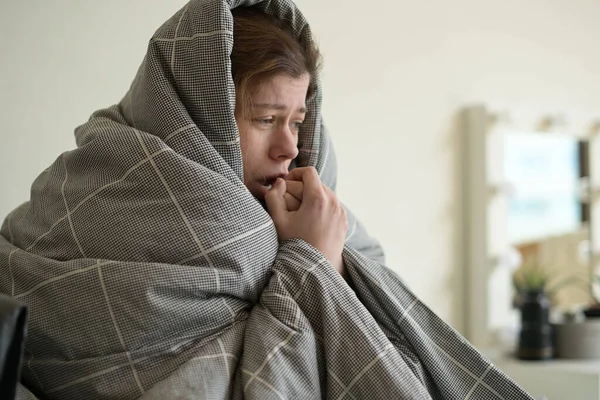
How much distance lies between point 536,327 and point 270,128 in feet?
4.40

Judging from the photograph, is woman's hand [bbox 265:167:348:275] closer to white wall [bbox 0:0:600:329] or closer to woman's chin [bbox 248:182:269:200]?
woman's chin [bbox 248:182:269:200]

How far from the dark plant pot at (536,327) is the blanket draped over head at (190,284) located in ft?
3.89

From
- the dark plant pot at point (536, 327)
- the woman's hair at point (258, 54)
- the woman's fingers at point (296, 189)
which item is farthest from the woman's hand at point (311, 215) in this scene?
the dark plant pot at point (536, 327)

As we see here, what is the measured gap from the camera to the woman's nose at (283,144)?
1.12 meters

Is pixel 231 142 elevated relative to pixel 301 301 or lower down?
elevated

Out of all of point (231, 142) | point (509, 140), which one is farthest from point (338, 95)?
point (231, 142)

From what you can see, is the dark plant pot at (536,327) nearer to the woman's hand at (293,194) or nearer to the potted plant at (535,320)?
the potted plant at (535,320)

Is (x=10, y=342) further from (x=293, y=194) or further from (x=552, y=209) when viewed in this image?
(x=552, y=209)

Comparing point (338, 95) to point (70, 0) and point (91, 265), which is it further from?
point (91, 265)

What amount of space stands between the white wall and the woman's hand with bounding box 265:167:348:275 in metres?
0.53

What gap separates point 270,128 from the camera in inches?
44.1

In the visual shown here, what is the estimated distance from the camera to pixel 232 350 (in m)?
0.92

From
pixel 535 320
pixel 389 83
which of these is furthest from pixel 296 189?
pixel 535 320

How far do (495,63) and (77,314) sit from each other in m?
1.89
